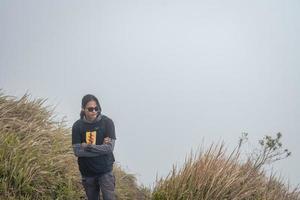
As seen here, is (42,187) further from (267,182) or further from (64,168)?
(267,182)

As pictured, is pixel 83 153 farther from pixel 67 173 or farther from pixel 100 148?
pixel 67 173

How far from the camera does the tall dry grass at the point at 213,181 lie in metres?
7.17

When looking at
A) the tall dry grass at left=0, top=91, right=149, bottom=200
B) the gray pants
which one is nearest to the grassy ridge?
the tall dry grass at left=0, top=91, right=149, bottom=200

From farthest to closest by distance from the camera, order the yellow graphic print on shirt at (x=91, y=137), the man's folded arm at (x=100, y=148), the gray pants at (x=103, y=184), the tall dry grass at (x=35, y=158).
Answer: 1. the tall dry grass at (x=35, y=158)
2. the gray pants at (x=103, y=184)
3. the yellow graphic print on shirt at (x=91, y=137)
4. the man's folded arm at (x=100, y=148)

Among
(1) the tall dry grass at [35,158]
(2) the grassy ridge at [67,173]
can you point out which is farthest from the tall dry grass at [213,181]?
(1) the tall dry grass at [35,158]

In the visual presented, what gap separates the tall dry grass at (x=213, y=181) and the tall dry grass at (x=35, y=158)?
138 cm

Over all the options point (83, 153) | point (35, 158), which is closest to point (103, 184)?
point (83, 153)

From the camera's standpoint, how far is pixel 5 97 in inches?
372

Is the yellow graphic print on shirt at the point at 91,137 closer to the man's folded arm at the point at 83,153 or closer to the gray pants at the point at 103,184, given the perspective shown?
the man's folded arm at the point at 83,153

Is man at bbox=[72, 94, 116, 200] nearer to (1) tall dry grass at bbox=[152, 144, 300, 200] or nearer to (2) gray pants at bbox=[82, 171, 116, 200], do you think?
(2) gray pants at bbox=[82, 171, 116, 200]

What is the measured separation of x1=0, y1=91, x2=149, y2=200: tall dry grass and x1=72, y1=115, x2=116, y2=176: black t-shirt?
4.43 ft

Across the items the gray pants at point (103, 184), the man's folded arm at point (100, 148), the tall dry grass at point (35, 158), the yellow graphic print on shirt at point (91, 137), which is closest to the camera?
the man's folded arm at point (100, 148)

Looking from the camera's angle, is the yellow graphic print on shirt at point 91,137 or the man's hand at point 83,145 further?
the yellow graphic print on shirt at point 91,137

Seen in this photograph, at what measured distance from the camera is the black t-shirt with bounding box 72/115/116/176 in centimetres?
564
